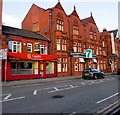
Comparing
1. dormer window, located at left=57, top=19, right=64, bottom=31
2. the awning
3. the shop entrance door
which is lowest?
the shop entrance door

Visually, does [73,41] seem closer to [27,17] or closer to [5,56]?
[27,17]

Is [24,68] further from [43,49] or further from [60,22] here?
[60,22]

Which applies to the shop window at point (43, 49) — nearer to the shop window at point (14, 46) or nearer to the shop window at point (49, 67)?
the shop window at point (49, 67)

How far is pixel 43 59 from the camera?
2178 cm

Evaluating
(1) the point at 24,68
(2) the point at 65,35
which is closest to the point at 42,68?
(1) the point at 24,68

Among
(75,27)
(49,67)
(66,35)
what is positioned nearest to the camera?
(49,67)

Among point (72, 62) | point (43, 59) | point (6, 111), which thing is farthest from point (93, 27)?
point (6, 111)

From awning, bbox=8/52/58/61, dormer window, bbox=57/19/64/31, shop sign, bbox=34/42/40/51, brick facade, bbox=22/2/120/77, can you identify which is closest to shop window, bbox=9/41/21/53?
awning, bbox=8/52/58/61

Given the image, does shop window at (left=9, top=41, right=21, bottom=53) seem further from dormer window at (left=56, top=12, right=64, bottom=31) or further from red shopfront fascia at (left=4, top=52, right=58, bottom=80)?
dormer window at (left=56, top=12, right=64, bottom=31)

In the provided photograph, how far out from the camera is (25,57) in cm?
1927

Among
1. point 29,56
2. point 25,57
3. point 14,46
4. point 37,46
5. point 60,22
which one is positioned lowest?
point 25,57

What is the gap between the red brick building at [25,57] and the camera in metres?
17.9

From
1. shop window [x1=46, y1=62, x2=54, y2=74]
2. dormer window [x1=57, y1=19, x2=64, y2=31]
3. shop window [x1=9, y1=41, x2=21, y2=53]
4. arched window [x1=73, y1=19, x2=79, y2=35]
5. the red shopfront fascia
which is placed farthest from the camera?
arched window [x1=73, y1=19, x2=79, y2=35]

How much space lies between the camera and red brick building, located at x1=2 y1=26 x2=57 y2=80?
17.9m
